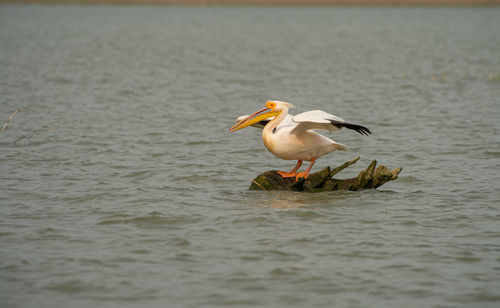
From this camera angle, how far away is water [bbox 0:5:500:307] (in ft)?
20.8

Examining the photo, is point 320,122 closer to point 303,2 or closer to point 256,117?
Answer: point 256,117

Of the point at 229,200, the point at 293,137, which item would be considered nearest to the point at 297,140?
the point at 293,137

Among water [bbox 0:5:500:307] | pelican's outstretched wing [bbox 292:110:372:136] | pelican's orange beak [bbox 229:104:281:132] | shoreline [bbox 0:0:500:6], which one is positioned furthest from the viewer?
shoreline [bbox 0:0:500:6]

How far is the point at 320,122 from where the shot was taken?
8.36 metres

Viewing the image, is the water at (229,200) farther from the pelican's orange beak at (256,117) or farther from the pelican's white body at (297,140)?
the pelican's orange beak at (256,117)

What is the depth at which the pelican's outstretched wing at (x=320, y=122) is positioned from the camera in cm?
833

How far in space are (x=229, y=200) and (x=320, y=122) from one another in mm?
1573

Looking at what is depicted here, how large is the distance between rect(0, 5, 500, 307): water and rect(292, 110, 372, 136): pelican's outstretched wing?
89 centimetres

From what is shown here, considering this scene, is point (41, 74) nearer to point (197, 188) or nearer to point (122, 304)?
A: point (197, 188)

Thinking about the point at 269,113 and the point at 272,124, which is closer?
the point at 272,124

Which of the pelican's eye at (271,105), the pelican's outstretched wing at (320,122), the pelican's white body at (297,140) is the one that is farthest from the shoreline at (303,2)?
the pelican's outstretched wing at (320,122)

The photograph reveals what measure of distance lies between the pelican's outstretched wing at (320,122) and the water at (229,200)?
0.89 metres

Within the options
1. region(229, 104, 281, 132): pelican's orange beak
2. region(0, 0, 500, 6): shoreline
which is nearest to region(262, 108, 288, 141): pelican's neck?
region(229, 104, 281, 132): pelican's orange beak

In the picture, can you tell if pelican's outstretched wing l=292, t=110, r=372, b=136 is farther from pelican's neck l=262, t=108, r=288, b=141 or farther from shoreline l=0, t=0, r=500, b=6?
shoreline l=0, t=0, r=500, b=6
